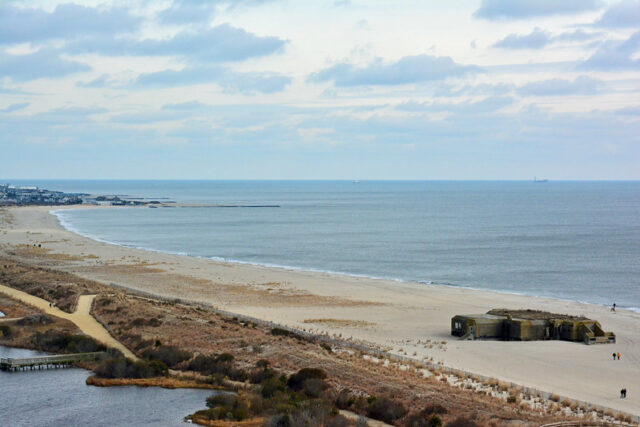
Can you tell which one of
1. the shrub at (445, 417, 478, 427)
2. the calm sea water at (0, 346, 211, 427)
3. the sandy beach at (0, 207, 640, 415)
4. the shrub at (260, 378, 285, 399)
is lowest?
the calm sea water at (0, 346, 211, 427)

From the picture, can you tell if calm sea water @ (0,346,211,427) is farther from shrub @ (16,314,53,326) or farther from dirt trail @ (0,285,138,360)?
shrub @ (16,314,53,326)

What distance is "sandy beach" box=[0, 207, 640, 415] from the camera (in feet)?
112

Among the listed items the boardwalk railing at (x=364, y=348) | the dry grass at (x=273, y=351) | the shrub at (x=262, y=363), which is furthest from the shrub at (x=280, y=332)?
the shrub at (x=262, y=363)

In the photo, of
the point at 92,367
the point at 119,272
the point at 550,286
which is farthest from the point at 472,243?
the point at 92,367

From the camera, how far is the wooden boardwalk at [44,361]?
1332 inches

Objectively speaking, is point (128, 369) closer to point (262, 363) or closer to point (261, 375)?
point (262, 363)

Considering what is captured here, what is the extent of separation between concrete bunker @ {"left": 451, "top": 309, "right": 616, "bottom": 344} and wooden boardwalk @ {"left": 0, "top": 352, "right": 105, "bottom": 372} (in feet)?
67.8

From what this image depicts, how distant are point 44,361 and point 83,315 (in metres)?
11.1

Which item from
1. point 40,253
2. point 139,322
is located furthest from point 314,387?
point 40,253

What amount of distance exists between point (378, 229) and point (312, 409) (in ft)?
362

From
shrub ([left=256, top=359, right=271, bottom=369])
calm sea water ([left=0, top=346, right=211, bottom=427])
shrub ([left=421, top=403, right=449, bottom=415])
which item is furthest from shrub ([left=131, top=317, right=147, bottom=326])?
shrub ([left=421, top=403, right=449, bottom=415])

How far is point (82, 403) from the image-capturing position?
28.6 meters

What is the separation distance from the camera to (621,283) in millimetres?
68188

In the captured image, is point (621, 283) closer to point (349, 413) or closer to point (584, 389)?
point (584, 389)
